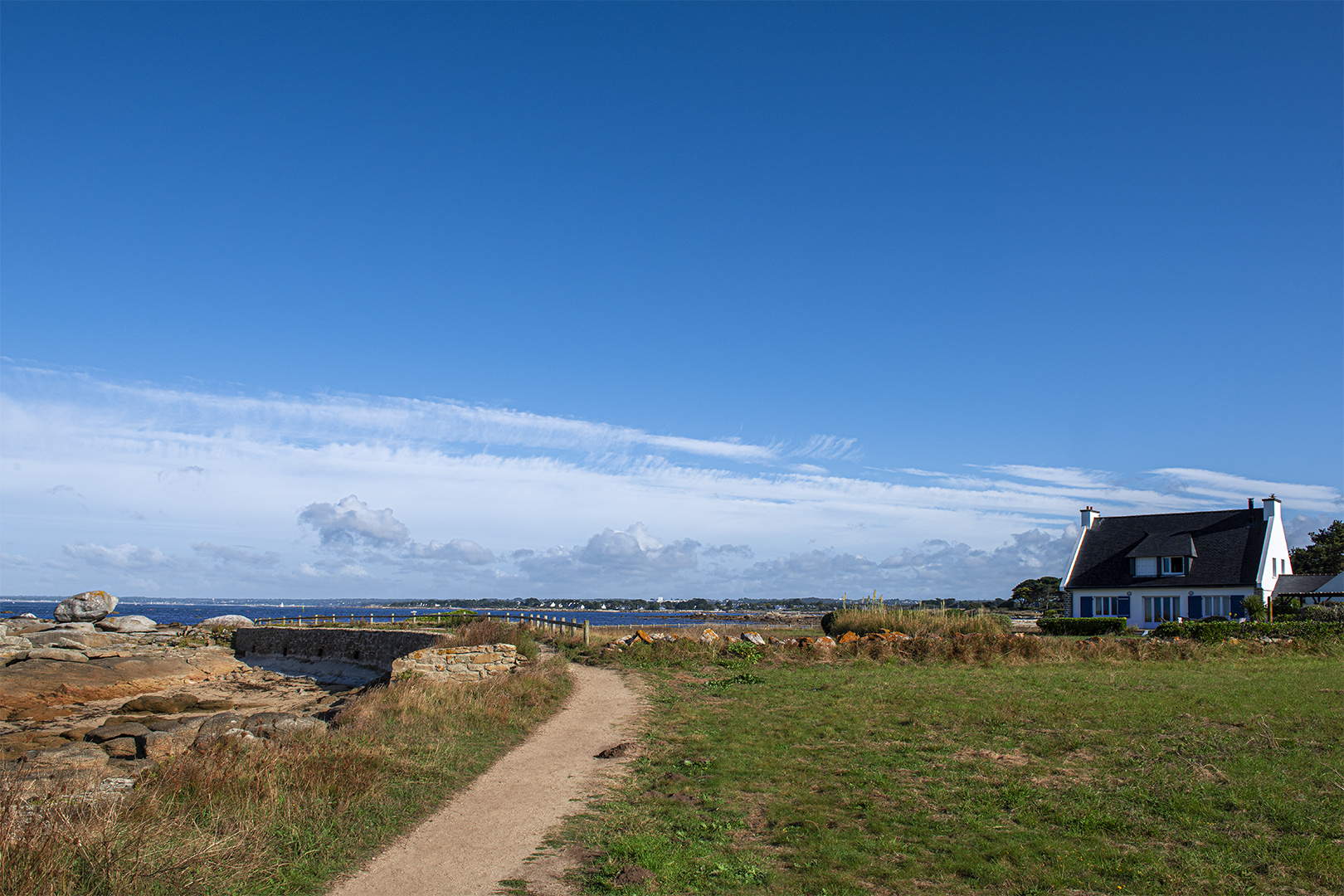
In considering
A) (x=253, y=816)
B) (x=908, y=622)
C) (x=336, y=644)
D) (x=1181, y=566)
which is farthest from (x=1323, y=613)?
(x=336, y=644)

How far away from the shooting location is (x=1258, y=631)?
29.1 metres

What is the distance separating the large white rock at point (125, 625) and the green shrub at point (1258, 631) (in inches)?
2274

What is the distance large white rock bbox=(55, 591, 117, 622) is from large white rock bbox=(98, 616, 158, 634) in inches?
60.9

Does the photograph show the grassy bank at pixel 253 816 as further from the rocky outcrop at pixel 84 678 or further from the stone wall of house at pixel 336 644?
the rocky outcrop at pixel 84 678

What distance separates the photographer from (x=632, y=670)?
23.1m

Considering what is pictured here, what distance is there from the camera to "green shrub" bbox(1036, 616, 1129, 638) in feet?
107

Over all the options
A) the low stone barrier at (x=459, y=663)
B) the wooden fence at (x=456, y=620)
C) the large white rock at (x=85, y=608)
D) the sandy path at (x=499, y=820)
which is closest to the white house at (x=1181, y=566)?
the wooden fence at (x=456, y=620)

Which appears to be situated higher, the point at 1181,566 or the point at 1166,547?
the point at 1166,547

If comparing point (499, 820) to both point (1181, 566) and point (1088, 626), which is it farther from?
point (1181, 566)

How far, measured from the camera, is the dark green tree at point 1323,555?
183ft

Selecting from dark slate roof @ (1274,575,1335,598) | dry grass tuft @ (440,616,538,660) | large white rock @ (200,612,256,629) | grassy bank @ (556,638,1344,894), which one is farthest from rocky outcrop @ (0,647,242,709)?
dark slate roof @ (1274,575,1335,598)

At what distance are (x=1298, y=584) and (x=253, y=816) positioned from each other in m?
46.9

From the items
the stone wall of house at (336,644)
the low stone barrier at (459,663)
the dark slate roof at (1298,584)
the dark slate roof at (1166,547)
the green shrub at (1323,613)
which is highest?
the dark slate roof at (1166,547)

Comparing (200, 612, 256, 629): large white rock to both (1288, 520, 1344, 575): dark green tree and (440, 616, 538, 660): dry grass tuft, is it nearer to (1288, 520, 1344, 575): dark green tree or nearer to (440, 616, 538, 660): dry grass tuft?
(440, 616, 538, 660): dry grass tuft
